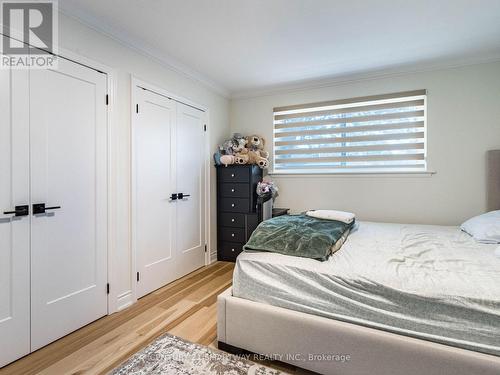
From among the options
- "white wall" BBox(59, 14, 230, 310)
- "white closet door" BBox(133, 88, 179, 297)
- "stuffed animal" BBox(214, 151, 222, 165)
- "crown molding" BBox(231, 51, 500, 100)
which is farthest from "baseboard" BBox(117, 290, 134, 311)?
"crown molding" BBox(231, 51, 500, 100)

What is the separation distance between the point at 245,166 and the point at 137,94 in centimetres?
155

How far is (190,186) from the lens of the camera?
3287 mm

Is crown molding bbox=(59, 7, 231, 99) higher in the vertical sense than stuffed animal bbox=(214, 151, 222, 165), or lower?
higher

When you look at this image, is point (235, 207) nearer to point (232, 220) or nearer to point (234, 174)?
point (232, 220)

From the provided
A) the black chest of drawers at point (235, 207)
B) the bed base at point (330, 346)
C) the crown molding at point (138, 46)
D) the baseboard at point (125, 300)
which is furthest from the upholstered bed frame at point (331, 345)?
the crown molding at point (138, 46)

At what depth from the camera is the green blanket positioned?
1.76m

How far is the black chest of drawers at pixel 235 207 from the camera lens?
349cm

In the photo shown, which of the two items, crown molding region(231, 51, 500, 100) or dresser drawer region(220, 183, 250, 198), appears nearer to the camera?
crown molding region(231, 51, 500, 100)

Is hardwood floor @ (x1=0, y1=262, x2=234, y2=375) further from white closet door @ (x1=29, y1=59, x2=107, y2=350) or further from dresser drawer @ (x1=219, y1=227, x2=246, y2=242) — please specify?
dresser drawer @ (x1=219, y1=227, x2=246, y2=242)

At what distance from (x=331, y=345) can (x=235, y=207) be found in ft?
7.56

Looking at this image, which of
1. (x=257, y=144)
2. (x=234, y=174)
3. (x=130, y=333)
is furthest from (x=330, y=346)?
(x=257, y=144)

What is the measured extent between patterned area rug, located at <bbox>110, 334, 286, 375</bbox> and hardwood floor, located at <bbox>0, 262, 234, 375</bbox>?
105 millimetres

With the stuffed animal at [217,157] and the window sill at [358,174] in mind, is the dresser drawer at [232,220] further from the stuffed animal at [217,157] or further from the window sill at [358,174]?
the window sill at [358,174]

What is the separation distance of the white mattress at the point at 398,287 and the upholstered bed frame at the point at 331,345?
0.05 meters
